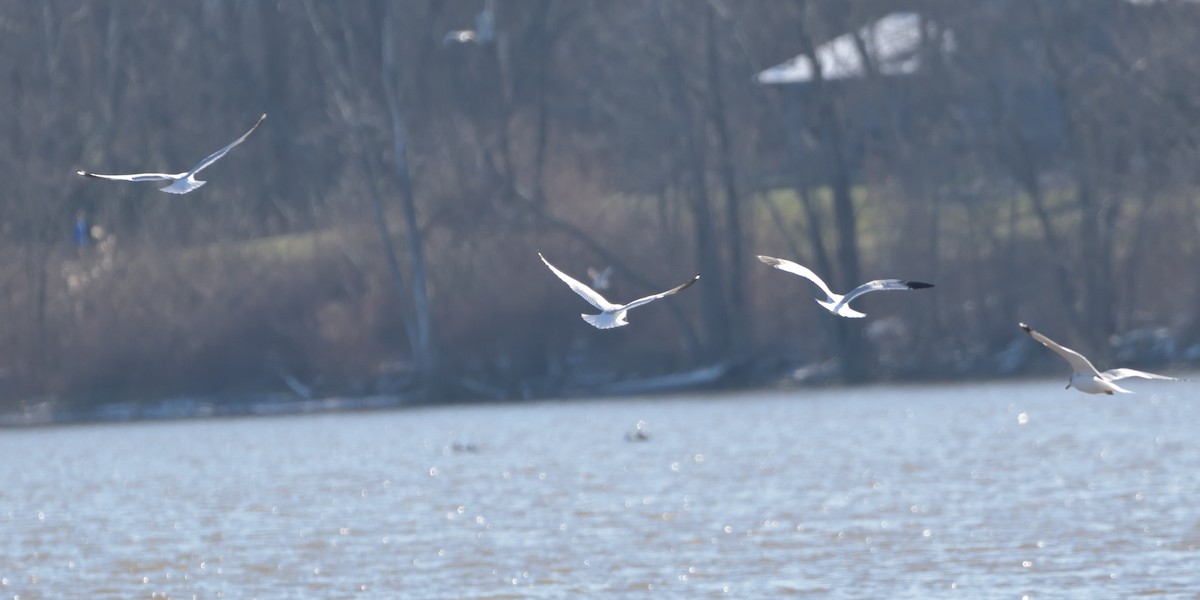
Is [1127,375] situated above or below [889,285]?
below

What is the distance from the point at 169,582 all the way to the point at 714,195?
2993 cm

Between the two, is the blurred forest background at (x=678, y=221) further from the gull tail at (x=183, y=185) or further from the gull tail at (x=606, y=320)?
the gull tail at (x=606, y=320)

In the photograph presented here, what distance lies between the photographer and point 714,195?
161ft

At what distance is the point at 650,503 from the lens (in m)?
25.6

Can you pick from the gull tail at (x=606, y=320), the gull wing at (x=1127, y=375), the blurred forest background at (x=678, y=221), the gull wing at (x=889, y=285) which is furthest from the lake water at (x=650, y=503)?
the gull wing at (x=889, y=285)

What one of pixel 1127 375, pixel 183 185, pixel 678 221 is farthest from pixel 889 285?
→ pixel 678 221

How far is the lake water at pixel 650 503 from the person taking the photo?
62.6 feet

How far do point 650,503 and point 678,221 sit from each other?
75.9 feet

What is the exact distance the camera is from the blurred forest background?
44406 millimetres

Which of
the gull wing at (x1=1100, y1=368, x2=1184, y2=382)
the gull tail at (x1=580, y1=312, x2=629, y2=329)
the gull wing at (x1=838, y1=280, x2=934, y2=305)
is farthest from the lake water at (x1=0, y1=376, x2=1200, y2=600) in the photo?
the gull wing at (x1=838, y1=280, x2=934, y2=305)

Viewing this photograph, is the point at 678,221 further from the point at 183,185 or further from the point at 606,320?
the point at 606,320

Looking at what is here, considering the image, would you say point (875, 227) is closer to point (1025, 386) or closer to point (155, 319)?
point (1025, 386)

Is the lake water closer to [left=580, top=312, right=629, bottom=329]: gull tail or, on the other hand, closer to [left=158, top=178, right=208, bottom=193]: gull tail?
[left=580, top=312, right=629, bottom=329]: gull tail

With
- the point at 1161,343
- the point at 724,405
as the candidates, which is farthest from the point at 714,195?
the point at 1161,343
